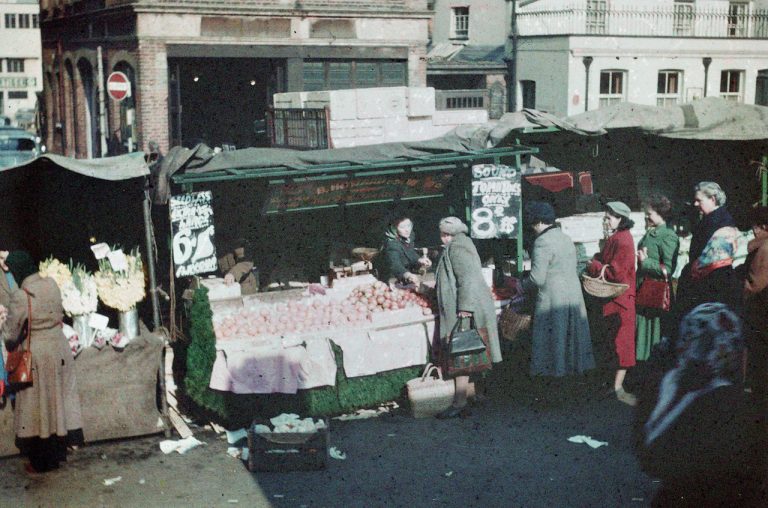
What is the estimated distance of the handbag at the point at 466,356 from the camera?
829 centimetres

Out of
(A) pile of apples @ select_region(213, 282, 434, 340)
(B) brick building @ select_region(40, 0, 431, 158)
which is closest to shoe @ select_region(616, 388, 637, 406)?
(A) pile of apples @ select_region(213, 282, 434, 340)

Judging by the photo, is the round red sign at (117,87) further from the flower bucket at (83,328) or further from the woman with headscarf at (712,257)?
the woman with headscarf at (712,257)

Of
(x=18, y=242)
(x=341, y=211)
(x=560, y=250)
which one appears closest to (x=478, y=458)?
(x=560, y=250)

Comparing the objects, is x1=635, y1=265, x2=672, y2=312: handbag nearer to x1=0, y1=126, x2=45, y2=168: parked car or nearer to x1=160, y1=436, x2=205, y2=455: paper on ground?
x1=160, y1=436, x2=205, y2=455: paper on ground

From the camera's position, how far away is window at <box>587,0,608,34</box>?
30219 mm

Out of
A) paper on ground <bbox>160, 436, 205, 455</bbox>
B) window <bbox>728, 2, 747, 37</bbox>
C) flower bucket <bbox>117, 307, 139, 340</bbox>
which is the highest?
window <bbox>728, 2, 747, 37</bbox>

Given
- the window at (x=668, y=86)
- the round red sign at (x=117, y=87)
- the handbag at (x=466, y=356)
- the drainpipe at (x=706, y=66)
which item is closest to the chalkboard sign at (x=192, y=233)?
the handbag at (x=466, y=356)

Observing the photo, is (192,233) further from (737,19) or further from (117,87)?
(737,19)

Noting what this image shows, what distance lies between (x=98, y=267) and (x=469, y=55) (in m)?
27.7

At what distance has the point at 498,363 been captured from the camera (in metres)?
9.01

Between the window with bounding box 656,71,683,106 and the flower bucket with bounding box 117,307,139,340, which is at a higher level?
the window with bounding box 656,71,683,106

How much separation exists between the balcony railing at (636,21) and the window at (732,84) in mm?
1361

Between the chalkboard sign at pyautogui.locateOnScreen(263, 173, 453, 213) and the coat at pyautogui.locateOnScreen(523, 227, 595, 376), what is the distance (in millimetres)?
1927

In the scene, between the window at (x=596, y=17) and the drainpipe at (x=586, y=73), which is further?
the window at (x=596, y=17)
